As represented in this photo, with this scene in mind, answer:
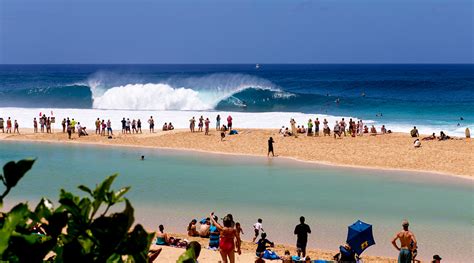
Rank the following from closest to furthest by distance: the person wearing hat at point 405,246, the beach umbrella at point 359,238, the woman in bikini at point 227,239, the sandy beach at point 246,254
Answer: the woman in bikini at point 227,239, the person wearing hat at point 405,246, the beach umbrella at point 359,238, the sandy beach at point 246,254

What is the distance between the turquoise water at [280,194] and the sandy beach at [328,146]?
1554 mm

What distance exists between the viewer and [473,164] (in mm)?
24406

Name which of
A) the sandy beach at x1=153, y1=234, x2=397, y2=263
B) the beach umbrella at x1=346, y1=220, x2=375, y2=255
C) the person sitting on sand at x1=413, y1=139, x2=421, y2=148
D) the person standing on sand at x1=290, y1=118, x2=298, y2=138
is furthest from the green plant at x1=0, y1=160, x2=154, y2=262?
the person standing on sand at x1=290, y1=118, x2=298, y2=138

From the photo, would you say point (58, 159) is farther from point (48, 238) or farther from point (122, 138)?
point (48, 238)

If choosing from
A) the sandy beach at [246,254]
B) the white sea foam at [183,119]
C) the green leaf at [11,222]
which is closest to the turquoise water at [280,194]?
the sandy beach at [246,254]

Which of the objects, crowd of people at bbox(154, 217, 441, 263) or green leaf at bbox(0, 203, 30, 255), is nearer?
green leaf at bbox(0, 203, 30, 255)

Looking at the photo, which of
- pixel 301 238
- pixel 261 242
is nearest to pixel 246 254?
pixel 261 242

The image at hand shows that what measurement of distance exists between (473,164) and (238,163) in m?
8.93

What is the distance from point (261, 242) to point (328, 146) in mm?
17053

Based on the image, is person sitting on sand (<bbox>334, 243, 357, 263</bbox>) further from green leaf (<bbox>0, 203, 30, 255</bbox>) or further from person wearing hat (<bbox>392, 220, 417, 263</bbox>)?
green leaf (<bbox>0, 203, 30, 255</bbox>)

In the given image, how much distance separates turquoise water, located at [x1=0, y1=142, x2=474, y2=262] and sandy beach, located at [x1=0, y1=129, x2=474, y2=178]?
1.55 meters

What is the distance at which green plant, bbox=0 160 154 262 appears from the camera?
230 cm

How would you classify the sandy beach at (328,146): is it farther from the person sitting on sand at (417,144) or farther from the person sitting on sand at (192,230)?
the person sitting on sand at (192,230)

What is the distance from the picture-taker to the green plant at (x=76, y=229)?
2.30 m
